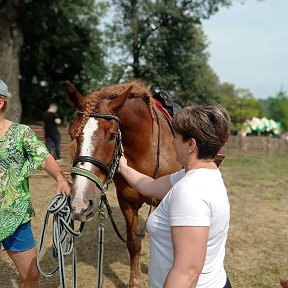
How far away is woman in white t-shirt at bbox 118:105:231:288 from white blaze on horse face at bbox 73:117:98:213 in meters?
0.72

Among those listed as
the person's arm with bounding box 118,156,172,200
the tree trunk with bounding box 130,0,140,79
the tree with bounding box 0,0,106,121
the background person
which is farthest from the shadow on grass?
the tree trunk with bounding box 130,0,140,79

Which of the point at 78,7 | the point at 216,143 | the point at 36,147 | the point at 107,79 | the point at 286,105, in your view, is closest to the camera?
the point at 216,143

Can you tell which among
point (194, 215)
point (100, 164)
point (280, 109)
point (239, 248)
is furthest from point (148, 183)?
point (280, 109)

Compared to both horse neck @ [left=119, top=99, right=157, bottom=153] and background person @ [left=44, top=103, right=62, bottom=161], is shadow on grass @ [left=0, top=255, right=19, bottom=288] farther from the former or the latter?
background person @ [left=44, top=103, right=62, bottom=161]

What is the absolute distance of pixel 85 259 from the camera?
16.8ft

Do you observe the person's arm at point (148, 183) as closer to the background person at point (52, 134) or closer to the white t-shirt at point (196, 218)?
the white t-shirt at point (196, 218)

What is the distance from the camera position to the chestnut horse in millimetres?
2608

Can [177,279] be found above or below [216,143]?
below

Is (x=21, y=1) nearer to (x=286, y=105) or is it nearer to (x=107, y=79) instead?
(x=107, y=79)

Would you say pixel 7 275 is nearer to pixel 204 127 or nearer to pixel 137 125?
pixel 137 125

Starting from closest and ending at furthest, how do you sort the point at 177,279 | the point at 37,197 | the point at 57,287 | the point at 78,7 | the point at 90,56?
the point at 177,279, the point at 57,287, the point at 37,197, the point at 78,7, the point at 90,56

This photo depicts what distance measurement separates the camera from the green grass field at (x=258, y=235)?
4.68 metres

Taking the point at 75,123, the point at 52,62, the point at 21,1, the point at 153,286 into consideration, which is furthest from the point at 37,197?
the point at 52,62

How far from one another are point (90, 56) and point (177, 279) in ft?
88.4
